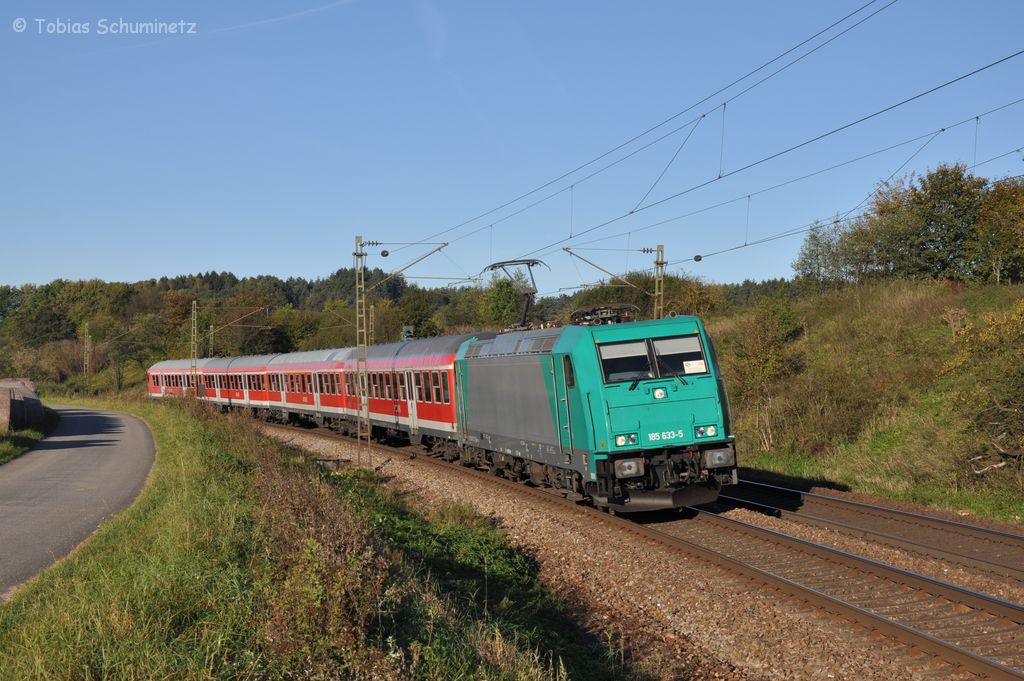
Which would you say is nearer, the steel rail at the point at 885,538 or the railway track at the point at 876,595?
the railway track at the point at 876,595

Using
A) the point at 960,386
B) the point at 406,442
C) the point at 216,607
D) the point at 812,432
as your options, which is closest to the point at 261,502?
the point at 216,607

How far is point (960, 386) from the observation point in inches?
850

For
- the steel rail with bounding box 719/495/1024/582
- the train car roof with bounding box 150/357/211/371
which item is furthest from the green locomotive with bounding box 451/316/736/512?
the train car roof with bounding box 150/357/211/371

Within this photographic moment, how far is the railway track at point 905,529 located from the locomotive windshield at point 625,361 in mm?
3475

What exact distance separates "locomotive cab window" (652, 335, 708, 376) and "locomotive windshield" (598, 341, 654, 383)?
8.5 inches

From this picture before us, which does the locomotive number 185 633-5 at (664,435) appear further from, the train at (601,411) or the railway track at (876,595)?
the railway track at (876,595)

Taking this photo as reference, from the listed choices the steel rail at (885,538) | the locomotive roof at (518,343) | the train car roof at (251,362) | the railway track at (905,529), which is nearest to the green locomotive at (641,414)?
the locomotive roof at (518,343)

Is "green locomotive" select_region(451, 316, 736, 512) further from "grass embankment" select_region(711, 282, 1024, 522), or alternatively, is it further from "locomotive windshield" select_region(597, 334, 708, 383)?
"grass embankment" select_region(711, 282, 1024, 522)

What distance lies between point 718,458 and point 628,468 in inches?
59.9

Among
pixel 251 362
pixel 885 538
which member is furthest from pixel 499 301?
pixel 885 538

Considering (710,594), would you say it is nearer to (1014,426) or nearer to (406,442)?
(1014,426)

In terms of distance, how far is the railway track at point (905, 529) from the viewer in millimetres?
11023

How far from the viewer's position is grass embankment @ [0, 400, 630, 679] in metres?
6.17

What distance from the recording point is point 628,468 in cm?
1333
